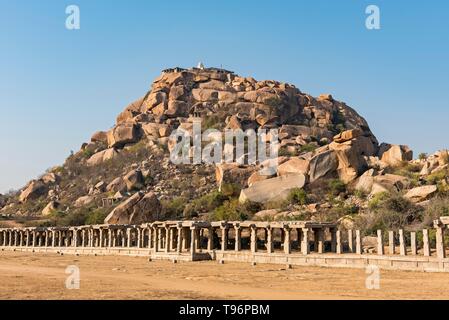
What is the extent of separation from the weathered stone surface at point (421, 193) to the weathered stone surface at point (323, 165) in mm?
11263

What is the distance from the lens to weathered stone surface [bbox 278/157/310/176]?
5853 centimetres

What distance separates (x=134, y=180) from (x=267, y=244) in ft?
147

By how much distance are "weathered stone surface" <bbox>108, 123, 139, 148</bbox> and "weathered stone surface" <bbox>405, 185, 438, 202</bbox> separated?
55.6 metres

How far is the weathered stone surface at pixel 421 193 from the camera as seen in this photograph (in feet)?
153

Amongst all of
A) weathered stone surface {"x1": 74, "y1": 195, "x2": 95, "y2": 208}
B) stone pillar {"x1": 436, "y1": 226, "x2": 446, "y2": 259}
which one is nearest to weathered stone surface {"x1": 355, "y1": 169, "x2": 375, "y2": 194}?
stone pillar {"x1": 436, "y1": 226, "x2": 446, "y2": 259}

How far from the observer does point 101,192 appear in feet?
268

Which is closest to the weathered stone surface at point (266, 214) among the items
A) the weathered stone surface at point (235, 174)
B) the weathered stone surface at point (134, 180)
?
the weathered stone surface at point (235, 174)

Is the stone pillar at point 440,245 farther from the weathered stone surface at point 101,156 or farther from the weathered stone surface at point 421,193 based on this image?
the weathered stone surface at point 101,156

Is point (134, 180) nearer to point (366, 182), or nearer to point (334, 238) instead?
point (366, 182)

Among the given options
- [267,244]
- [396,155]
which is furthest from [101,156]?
[267,244]

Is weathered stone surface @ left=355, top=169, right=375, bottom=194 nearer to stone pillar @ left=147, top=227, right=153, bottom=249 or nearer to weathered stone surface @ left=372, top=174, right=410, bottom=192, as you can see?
weathered stone surface @ left=372, top=174, right=410, bottom=192
